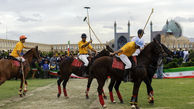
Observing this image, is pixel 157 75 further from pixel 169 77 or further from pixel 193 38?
pixel 193 38

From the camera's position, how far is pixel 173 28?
124188 mm

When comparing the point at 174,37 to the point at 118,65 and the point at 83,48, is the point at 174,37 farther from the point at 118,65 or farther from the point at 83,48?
the point at 118,65

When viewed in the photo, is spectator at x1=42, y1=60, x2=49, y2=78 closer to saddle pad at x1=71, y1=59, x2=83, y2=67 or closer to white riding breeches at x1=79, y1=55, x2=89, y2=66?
saddle pad at x1=71, y1=59, x2=83, y2=67

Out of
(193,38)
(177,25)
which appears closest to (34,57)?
(177,25)

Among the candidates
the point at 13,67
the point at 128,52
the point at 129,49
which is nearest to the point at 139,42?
the point at 129,49

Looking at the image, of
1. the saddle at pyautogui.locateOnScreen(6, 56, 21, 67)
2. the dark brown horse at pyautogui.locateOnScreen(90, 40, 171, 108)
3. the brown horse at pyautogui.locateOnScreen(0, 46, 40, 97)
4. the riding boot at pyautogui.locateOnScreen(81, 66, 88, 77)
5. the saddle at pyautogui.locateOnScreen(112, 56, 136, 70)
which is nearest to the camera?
the dark brown horse at pyautogui.locateOnScreen(90, 40, 171, 108)

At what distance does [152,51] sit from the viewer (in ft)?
28.0

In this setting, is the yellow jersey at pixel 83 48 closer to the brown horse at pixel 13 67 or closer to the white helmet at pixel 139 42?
the brown horse at pixel 13 67

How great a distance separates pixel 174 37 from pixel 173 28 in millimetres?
8695

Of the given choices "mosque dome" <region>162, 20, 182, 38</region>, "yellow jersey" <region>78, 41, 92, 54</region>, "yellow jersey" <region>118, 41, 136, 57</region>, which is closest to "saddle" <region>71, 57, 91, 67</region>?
"yellow jersey" <region>78, 41, 92, 54</region>

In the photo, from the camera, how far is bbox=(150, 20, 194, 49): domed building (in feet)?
368

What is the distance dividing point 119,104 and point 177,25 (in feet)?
412

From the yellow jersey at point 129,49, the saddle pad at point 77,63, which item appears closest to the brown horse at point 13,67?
the saddle pad at point 77,63

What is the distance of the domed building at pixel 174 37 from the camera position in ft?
368
